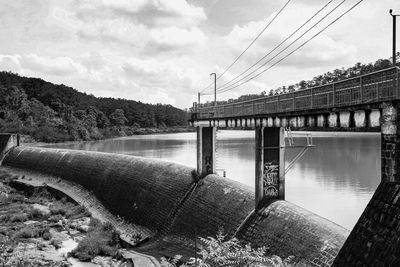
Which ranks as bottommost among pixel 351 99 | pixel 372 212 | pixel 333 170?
pixel 333 170

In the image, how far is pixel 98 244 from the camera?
60.2 ft

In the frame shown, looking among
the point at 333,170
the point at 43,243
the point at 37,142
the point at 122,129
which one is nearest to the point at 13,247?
the point at 43,243

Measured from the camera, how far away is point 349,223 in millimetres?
20562

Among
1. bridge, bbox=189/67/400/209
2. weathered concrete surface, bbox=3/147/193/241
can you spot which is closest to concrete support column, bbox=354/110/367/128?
bridge, bbox=189/67/400/209

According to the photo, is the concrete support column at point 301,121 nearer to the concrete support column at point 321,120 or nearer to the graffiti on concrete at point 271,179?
the concrete support column at point 321,120

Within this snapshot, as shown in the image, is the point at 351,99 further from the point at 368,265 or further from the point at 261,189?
the point at 261,189

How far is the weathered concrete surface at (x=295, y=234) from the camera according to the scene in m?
11.4

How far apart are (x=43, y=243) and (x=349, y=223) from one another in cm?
1609

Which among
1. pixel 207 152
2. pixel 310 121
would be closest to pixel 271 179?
pixel 310 121

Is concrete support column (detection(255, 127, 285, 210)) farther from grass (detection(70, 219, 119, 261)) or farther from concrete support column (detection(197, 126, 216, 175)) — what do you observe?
grass (detection(70, 219, 119, 261))

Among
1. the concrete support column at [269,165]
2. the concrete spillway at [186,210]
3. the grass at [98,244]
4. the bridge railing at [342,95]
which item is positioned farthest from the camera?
the grass at [98,244]

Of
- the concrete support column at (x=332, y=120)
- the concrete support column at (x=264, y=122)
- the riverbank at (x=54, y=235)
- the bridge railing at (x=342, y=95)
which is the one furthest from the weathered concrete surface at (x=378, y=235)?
the riverbank at (x=54, y=235)

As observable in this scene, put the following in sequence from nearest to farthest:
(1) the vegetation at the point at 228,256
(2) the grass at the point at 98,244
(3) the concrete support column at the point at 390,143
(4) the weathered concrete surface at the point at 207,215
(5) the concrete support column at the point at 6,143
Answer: (1) the vegetation at the point at 228,256 → (3) the concrete support column at the point at 390,143 → (4) the weathered concrete surface at the point at 207,215 → (2) the grass at the point at 98,244 → (5) the concrete support column at the point at 6,143

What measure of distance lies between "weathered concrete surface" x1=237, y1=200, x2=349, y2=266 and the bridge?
87cm
